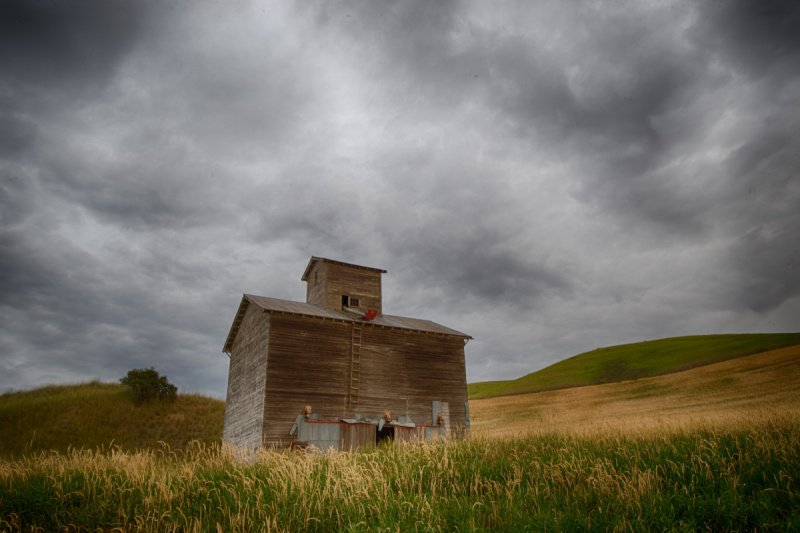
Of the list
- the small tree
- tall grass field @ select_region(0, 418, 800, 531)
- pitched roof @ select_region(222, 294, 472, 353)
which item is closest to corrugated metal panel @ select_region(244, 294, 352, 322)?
pitched roof @ select_region(222, 294, 472, 353)

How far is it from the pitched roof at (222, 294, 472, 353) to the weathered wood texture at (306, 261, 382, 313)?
1011 millimetres

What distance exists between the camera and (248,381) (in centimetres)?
2525

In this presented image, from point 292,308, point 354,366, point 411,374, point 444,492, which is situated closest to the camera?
point 444,492

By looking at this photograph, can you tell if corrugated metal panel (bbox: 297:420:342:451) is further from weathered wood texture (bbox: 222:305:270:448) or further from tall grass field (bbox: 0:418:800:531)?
tall grass field (bbox: 0:418:800:531)

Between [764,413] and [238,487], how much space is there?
1330 centimetres

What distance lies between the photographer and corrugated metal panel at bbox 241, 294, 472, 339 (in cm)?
2461

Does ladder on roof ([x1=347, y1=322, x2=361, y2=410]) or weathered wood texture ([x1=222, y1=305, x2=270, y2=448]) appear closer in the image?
weathered wood texture ([x1=222, y1=305, x2=270, y2=448])

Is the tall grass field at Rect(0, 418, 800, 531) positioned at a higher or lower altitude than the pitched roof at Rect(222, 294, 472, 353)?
lower

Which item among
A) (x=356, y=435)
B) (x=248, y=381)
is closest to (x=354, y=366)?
(x=356, y=435)

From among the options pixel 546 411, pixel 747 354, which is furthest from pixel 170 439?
pixel 747 354

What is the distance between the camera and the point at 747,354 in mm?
49312

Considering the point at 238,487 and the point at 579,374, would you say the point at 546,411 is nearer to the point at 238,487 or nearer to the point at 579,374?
the point at 579,374

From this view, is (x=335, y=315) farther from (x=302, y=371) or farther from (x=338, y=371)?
(x=302, y=371)

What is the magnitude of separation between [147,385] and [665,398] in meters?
40.1
